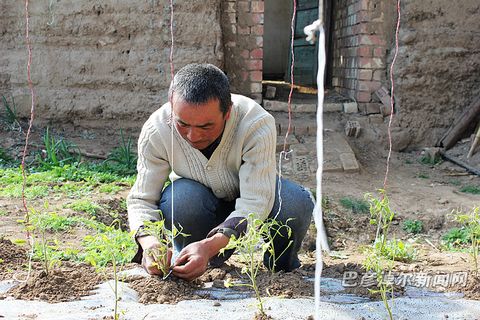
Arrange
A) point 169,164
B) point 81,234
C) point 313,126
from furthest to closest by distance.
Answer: point 313,126 < point 81,234 < point 169,164

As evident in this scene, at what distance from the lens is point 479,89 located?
6.22 metres

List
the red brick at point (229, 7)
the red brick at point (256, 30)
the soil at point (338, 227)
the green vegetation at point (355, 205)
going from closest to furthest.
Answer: the soil at point (338, 227) → the green vegetation at point (355, 205) → the red brick at point (229, 7) → the red brick at point (256, 30)

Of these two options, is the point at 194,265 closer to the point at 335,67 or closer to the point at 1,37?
the point at 1,37

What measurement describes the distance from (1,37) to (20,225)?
9.96 ft

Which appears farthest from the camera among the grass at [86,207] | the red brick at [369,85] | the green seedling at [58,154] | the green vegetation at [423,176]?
the red brick at [369,85]

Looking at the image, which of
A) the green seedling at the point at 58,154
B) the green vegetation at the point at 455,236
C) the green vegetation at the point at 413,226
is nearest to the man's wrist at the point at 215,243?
the green vegetation at the point at 455,236

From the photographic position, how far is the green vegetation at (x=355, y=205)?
4.46m

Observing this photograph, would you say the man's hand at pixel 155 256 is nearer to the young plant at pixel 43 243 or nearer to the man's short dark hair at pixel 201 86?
the young plant at pixel 43 243

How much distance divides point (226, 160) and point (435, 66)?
431 centimetres

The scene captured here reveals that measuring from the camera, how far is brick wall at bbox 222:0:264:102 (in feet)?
19.2

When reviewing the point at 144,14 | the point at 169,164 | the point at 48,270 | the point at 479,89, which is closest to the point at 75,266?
the point at 48,270

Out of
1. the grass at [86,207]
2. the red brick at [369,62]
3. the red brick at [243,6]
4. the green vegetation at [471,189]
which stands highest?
the red brick at [243,6]

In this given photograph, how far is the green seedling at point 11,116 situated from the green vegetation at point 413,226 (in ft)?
12.9

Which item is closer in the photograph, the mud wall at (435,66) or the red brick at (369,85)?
the mud wall at (435,66)
